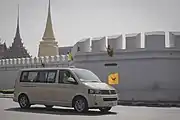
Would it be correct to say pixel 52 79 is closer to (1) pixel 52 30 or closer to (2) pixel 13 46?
(1) pixel 52 30

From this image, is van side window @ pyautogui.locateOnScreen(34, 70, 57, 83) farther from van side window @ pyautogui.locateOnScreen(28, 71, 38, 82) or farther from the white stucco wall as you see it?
the white stucco wall

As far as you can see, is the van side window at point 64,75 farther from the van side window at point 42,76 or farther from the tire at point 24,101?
the tire at point 24,101

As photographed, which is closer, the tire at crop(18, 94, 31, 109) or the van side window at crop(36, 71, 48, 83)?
the van side window at crop(36, 71, 48, 83)

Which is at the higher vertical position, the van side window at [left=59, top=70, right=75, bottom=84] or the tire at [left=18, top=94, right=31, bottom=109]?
the van side window at [left=59, top=70, right=75, bottom=84]

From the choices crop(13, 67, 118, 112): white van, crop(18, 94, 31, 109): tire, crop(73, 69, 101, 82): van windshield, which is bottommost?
crop(18, 94, 31, 109): tire

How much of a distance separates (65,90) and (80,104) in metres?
0.93

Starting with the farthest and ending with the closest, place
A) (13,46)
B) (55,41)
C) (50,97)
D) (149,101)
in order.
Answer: (13,46) < (55,41) < (149,101) < (50,97)

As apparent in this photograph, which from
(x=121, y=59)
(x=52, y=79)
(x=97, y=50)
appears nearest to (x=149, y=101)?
(x=121, y=59)

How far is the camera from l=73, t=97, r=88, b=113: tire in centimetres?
1668

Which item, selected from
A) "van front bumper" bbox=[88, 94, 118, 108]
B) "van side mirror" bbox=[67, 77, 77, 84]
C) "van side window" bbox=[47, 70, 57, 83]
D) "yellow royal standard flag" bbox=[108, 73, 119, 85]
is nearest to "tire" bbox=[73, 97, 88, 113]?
"van front bumper" bbox=[88, 94, 118, 108]

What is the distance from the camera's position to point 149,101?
26.1 meters

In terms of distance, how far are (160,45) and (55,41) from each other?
118 feet

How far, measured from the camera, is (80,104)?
16.9 metres

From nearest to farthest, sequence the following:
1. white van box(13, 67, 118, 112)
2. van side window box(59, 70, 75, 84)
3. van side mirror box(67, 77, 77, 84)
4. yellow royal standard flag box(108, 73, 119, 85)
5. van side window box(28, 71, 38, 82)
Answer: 1. white van box(13, 67, 118, 112)
2. van side mirror box(67, 77, 77, 84)
3. van side window box(59, 70, 75, 84)
4. van side window box(28, 71, 38, 82)
5. yellow royal standard flag box(108, 73, 119, 85)
